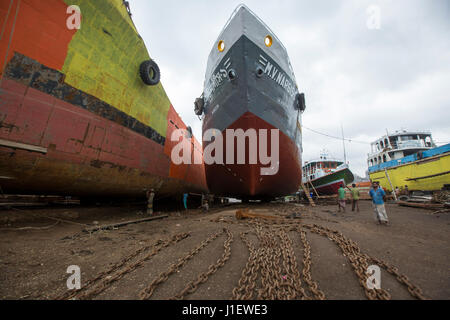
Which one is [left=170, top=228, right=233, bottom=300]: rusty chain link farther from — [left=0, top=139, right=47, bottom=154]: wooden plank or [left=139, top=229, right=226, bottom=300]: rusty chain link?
[left=0, top=139, right=47, bottom=154]: wooden plank

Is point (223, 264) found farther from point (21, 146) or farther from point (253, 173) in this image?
point (253, 173)

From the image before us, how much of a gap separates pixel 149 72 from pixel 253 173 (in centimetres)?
522

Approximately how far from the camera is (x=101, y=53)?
190 inches

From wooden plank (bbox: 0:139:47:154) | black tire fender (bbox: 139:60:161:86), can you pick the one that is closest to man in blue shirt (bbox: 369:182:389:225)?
black tire fender (bbox: 139:60:161:86)

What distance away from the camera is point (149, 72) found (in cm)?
Answer: 640

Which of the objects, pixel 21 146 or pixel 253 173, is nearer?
pixel 21 146

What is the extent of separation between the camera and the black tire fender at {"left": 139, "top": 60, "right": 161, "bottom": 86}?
6.16 m

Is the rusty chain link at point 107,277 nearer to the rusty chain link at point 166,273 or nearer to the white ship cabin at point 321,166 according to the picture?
the rusty chain link at point 166,273

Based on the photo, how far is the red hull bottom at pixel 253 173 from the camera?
6305 millimetres

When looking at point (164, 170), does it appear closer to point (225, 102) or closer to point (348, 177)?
point (225, 102)

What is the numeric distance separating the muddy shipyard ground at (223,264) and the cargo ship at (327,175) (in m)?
11.3

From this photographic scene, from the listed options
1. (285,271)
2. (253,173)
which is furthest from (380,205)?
(285,271)

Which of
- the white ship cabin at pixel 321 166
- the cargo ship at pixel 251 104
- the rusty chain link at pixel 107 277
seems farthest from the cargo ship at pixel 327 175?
the rusty chain link at pixel 107 277

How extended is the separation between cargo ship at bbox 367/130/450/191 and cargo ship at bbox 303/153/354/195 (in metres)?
2.53
